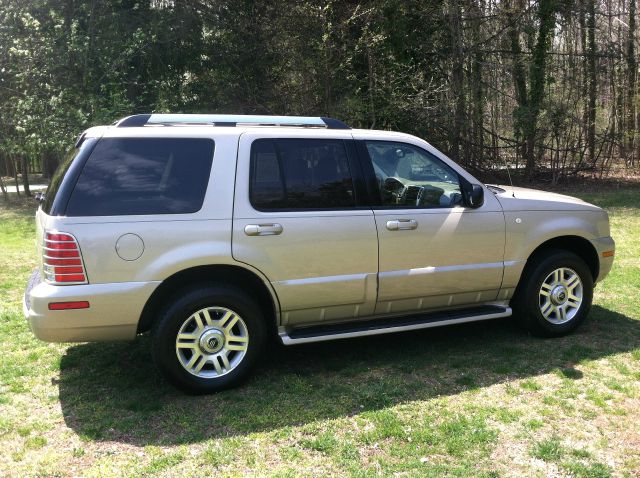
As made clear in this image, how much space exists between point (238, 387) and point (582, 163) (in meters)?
16.8

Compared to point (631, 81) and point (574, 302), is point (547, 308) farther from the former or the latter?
point (631, 81)

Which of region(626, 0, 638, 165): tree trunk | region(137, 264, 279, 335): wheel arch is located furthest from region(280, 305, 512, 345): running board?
region(626, 0, 638, 165): tree trunk

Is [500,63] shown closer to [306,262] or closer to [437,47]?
[437,47]

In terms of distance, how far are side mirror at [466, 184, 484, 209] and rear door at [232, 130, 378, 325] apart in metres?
0.91

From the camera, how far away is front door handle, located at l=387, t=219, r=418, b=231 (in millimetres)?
4441

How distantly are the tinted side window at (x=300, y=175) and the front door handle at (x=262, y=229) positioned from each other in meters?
0.15

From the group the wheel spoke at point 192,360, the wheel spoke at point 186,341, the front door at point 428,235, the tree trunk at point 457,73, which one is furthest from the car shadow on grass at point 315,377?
the tree trunk at point 457,73

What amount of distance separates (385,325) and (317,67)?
1033cm

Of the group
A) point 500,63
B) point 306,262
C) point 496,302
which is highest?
point 500,63

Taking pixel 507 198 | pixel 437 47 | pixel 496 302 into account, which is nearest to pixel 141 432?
pixel 496 302

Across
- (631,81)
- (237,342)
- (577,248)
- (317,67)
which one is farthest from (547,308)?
(631,81)

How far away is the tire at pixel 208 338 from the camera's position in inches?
154

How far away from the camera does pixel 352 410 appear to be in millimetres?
3867

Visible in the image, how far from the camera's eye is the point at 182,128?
4.09m
